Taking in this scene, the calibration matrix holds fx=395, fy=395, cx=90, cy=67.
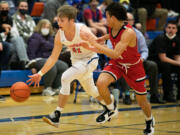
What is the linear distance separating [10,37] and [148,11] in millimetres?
4990

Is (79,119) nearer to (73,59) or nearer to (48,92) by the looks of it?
(73,59)

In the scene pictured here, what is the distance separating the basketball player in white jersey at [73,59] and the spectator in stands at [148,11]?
5836 millimetres

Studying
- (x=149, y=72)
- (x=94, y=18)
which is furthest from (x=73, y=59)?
(x=94, y=18)

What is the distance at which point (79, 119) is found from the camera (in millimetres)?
5949

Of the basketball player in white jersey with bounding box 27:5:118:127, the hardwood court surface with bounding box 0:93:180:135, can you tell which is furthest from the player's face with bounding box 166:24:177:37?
the basketball player in white jersey with bounding box 27:5:118:127

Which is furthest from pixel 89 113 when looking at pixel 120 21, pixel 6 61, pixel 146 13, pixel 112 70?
pixel 146 13

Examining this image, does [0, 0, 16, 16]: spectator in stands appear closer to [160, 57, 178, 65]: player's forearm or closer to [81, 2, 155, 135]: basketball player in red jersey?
[160, 57, 178, 65]: player's forearm

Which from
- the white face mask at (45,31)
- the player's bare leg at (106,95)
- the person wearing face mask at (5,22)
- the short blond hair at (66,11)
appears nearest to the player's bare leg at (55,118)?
the player's bare leg at (106,95)

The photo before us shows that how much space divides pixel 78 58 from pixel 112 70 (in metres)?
0.83

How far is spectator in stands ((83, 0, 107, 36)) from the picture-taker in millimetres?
10391

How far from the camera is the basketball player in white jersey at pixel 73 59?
208 inches

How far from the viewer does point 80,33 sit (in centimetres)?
558

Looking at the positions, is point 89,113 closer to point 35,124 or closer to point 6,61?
point 35,124

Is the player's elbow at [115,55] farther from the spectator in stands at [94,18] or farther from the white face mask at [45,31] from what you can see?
the spectator in stands at [94,18]
